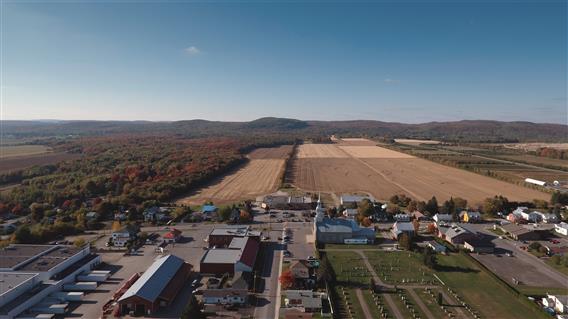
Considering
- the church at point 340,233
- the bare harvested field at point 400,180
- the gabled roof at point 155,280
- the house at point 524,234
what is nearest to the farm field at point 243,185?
the bare harvested field at point 400,180

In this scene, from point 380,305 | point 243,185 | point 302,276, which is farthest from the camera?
point 243,185

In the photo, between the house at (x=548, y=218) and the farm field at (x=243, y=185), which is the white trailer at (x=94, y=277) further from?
the house at (x=548, y=218)

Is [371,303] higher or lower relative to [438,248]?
lower

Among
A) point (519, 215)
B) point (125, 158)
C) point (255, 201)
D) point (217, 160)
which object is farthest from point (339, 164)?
point (125, 158)

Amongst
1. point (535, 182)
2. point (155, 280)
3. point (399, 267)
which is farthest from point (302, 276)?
point (535, 182)

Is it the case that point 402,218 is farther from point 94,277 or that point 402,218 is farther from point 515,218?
point 94,277

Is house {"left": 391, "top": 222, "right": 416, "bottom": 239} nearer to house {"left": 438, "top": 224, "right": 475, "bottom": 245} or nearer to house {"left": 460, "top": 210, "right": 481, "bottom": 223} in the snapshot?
house {"left": 438, "top": 224, "right": 475, "bottom": 245}
